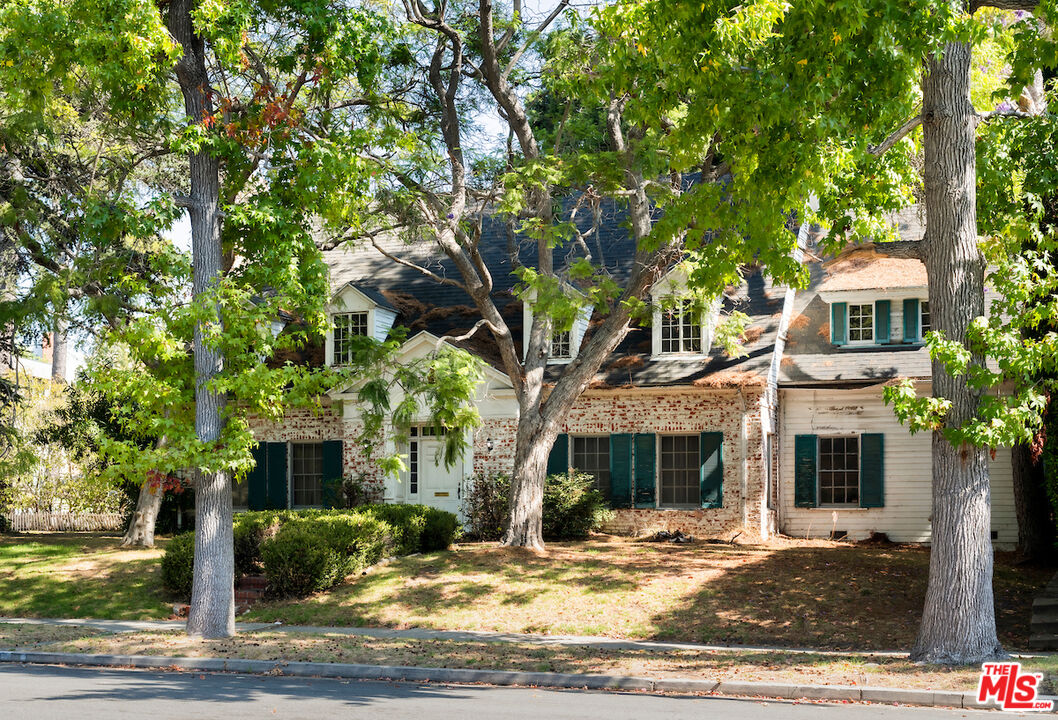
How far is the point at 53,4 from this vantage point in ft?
41.5

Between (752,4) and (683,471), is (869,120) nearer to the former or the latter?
(752,4)

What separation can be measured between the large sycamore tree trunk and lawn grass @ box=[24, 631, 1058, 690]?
0.48 metres

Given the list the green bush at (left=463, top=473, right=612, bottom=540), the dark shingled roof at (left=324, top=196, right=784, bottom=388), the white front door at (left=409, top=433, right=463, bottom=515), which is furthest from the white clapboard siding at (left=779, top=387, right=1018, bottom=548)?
the white front door at (left=409, top=433, right=463, bottom=515)

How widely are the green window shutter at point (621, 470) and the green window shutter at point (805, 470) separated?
11.7 feet

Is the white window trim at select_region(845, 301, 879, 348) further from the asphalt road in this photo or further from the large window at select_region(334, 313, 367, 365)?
the asphalt road

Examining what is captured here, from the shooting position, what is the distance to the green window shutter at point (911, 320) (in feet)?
71.4

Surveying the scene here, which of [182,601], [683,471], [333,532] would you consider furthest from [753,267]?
[182,601]

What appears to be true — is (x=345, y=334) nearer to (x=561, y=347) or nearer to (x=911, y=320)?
(x=561, y=347)

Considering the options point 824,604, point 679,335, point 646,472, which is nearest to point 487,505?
point 646,472

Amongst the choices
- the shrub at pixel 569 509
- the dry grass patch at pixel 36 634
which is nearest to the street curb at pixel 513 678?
the dry grass patch at pixel 36 634

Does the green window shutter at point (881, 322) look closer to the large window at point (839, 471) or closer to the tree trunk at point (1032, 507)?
the large window at point (839, 471)

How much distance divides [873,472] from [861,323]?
329cm

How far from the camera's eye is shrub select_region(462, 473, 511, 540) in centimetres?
→ 2125

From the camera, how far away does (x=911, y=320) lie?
2178 cm
